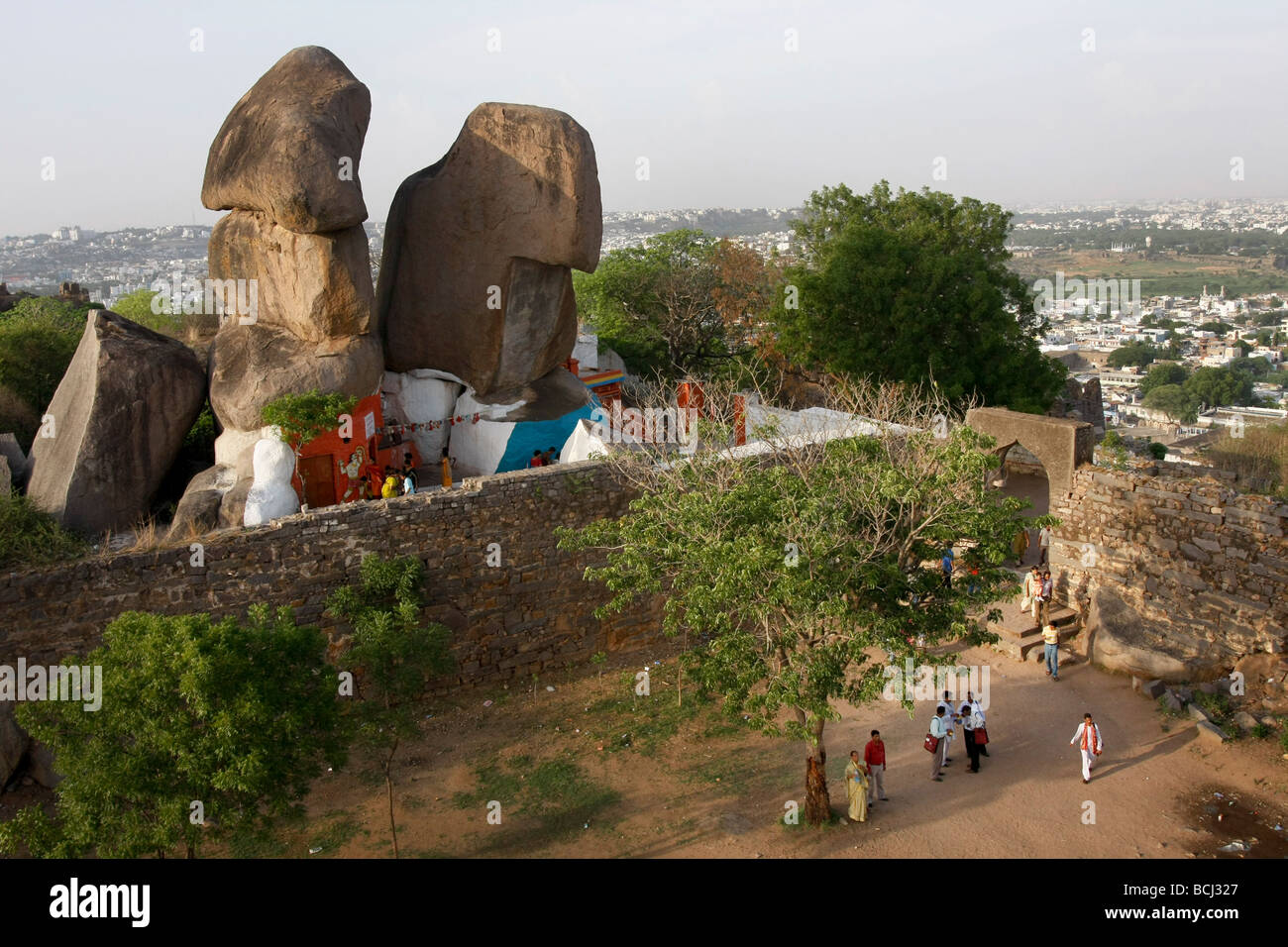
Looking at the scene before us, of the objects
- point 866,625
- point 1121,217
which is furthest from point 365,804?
point 1121,217

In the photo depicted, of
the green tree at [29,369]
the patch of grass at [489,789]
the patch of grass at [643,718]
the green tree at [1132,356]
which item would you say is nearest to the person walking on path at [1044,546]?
the patch of grass at [643,718]

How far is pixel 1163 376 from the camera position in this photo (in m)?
49.6

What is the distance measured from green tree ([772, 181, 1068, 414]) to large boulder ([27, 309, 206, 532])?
13524 millimetres

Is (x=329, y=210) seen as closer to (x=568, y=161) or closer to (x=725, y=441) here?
(x=568, y=161)

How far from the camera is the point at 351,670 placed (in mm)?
12242

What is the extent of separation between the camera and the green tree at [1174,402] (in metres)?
42.4

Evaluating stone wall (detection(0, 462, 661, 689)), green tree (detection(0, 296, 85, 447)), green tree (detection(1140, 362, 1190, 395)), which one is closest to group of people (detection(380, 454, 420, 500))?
stone wall (detection(0, 462, 661, 689))

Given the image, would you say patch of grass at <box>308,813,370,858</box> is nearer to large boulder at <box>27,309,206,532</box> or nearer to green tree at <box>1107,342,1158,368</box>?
large boulder at <box>27,309,206,532</box>

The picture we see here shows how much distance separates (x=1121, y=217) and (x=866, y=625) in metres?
180

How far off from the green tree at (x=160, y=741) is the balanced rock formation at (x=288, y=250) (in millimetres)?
6413

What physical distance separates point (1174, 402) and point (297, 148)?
134 feet

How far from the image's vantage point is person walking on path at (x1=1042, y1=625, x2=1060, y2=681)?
13289 mm

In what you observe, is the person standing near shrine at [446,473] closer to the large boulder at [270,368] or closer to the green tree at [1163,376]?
the large boulder at [270,368]

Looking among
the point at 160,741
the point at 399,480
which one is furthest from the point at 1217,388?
the point at 160,741
